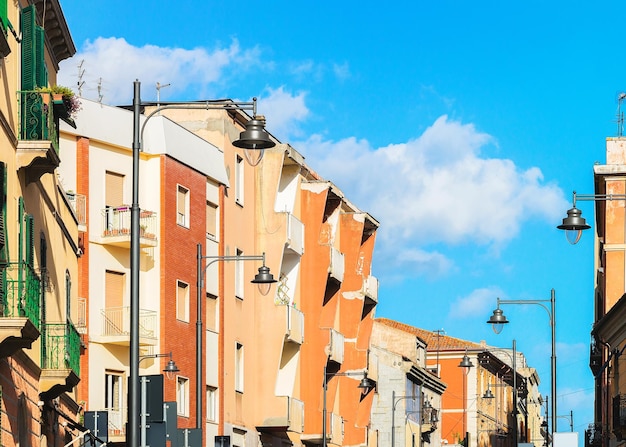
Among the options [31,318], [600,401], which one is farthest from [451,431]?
[31,318]

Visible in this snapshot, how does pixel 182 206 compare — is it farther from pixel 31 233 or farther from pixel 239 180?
pixel 31 233

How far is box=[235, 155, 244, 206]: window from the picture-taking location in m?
55.7

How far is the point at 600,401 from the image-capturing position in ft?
249

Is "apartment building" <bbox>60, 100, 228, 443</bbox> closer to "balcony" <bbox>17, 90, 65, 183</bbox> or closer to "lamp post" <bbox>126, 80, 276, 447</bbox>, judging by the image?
"balcony" <bbox>17, 90, 65, 183</bbox>

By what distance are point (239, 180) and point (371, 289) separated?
1724 centimetres

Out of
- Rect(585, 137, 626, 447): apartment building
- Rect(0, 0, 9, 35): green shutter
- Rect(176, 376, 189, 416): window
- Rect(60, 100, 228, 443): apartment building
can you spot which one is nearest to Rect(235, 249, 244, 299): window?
Rect(60, 100, 228, 443): apartment building

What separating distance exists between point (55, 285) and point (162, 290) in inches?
665

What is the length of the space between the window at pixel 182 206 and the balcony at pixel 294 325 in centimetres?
838

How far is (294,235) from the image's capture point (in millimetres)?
59344

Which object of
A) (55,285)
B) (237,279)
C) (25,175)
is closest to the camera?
(25,175)

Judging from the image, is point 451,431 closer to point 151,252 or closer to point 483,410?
point 483,410

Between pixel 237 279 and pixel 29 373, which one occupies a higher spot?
→ pixel 237 279

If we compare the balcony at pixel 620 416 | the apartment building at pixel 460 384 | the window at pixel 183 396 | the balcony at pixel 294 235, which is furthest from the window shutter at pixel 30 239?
the apartment building at pixel 460 384

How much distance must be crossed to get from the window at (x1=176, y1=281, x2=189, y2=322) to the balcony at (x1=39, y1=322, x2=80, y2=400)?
67.4 ft
